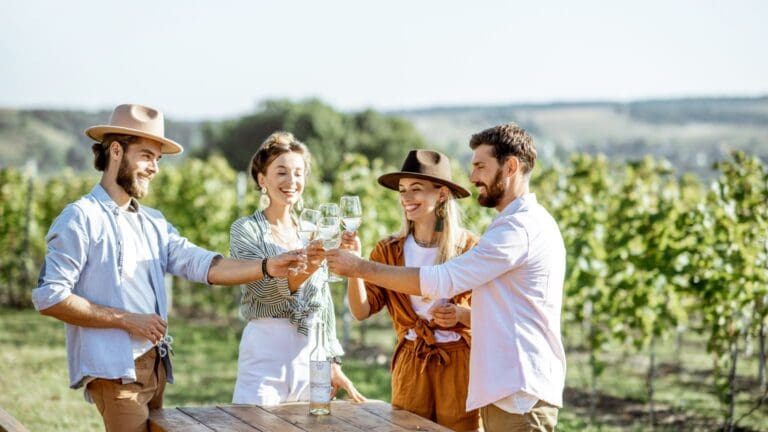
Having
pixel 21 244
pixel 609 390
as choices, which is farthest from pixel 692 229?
pixel 21 244

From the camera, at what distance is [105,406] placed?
11.5ft

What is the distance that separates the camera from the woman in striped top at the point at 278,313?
3975mm

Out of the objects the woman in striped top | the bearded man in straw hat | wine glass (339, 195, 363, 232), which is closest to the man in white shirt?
wine glass (339, 195, 363, 232)

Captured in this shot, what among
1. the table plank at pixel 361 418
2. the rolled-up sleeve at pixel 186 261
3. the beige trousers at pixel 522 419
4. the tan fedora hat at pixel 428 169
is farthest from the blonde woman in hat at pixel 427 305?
the rolled-up sleeve at pixel 186 261

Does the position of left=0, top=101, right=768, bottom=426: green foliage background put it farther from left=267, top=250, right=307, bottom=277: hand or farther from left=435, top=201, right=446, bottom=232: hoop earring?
left=267, top=250, right=307, bottom=277: hand

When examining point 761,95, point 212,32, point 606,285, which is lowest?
point 606,285

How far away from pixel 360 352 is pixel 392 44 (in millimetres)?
32065

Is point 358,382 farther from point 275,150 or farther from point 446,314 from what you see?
point 446,314

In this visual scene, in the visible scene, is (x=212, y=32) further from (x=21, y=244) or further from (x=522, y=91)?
(x=21, y=244)

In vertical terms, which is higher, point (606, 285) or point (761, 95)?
point (761, 95)

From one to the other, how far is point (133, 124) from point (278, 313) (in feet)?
3.26

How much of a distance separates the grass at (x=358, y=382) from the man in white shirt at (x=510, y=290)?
337 centimetres

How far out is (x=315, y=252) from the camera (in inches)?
143

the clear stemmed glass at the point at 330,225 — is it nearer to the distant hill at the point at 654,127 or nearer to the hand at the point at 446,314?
the hand at the point at 446,314
